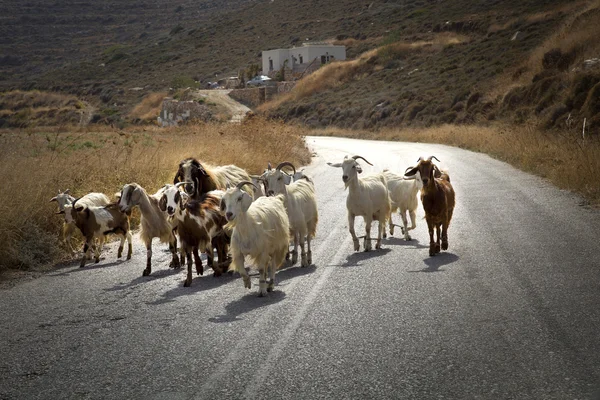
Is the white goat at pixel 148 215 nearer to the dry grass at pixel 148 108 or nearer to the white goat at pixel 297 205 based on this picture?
the white goat at pixel 297 205

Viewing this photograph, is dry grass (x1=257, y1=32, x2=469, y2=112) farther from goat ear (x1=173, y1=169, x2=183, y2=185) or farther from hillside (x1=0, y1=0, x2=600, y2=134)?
goat ear (x1=173, y1=169, x2=183, y2=185)

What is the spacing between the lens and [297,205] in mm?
12492

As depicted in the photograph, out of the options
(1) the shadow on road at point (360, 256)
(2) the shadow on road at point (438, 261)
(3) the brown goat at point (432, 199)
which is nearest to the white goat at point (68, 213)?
(1) the shadow on road at point (360, 256)

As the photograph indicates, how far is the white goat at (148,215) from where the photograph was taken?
40.4ft

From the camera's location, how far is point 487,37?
242 feet

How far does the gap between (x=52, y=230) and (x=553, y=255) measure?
27.9 ft

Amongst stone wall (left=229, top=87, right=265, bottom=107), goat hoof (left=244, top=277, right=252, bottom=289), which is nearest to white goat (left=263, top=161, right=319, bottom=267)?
goat hoof (left=244, top=277, right=252, bottom=289)

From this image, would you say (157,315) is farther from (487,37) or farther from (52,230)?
(487,37)

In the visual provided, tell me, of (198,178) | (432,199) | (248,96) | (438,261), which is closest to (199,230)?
(198,178)

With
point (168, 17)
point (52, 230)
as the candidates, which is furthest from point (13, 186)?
point (168, 17)

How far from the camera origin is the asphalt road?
650 centimetres

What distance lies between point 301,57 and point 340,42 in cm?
1523

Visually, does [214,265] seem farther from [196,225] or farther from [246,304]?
[246,304]

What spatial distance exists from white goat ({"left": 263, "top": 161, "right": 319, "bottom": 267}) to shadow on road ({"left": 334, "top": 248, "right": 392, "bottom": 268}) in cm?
60
